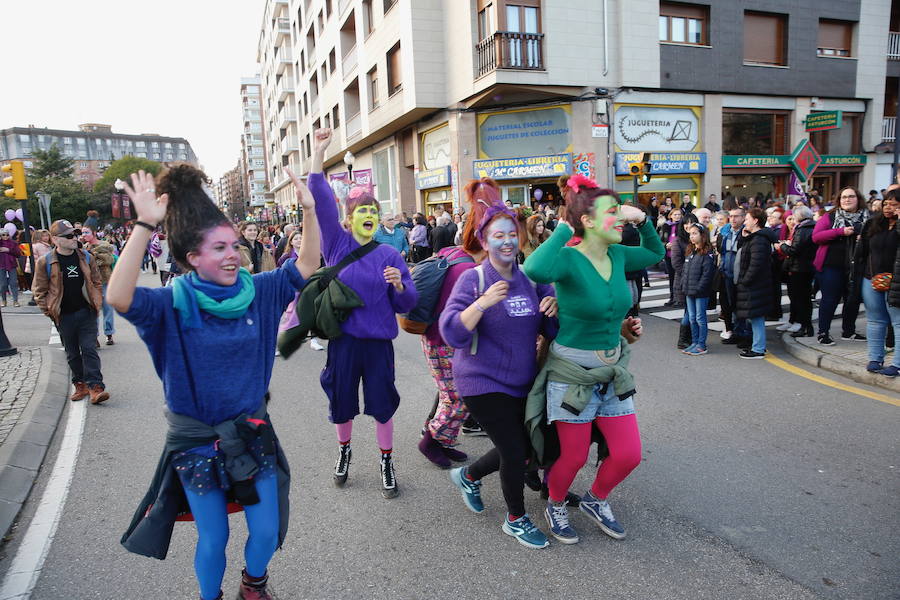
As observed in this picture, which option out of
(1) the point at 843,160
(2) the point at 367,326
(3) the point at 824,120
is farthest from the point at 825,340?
(1) the point at 843,160

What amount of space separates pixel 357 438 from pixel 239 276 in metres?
2.61

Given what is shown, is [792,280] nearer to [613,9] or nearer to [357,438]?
[357,438]

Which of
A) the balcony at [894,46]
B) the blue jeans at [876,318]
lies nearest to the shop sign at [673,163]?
the balcony at [894,46]

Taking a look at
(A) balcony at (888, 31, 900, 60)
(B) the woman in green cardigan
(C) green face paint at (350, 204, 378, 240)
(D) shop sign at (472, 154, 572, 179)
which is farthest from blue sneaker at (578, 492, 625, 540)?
(A) balcony at (888, 31, 900, 60)

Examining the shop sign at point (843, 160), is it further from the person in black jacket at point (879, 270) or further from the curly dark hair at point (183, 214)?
the curly dark hair at point (183, 214)

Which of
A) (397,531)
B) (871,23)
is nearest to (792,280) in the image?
(397,531)

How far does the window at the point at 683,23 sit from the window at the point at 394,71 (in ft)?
31.2

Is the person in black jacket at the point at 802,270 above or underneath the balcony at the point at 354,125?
underneath

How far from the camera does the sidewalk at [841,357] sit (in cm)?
568

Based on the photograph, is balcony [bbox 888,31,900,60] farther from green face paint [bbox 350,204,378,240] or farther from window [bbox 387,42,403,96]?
green face paint [bbox 350,204,378,240]

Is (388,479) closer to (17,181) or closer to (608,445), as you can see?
(608,445)

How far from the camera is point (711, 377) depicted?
20.3 ft

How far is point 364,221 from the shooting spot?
12.6ft

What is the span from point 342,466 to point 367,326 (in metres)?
1.01
